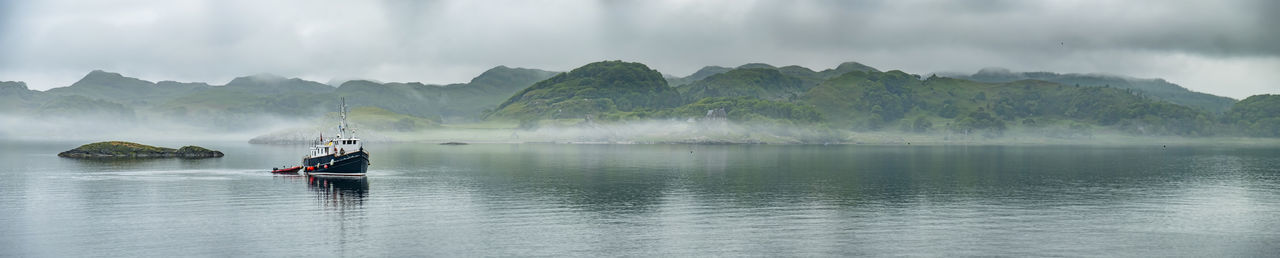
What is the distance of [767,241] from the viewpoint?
67625mm

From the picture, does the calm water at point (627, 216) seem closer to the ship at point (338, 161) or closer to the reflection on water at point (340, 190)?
the reflection on water at point (340, 190)

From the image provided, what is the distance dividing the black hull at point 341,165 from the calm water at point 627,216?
3729mm

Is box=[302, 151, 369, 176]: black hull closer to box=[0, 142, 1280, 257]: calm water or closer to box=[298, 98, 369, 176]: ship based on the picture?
box=[298, 98, 369, 176]: ship

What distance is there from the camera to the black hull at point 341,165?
137000 mm

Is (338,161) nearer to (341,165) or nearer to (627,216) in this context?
(341,165)

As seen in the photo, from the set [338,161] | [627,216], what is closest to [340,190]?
[338,161]

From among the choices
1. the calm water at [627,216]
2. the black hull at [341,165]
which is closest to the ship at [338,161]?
the black hull at [341,165]

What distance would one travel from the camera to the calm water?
65000 mm

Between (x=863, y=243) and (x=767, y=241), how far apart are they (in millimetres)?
7263

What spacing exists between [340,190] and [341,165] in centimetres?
2663

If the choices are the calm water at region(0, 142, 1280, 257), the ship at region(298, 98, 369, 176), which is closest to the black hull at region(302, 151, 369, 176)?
the ship at region(298, 98, 369, 176)

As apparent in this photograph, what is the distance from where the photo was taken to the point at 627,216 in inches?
3344

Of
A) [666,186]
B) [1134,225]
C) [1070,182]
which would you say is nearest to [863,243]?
[1134,225]

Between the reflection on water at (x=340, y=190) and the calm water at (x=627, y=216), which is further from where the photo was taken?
the reflection on water at (x=340, y=190)
